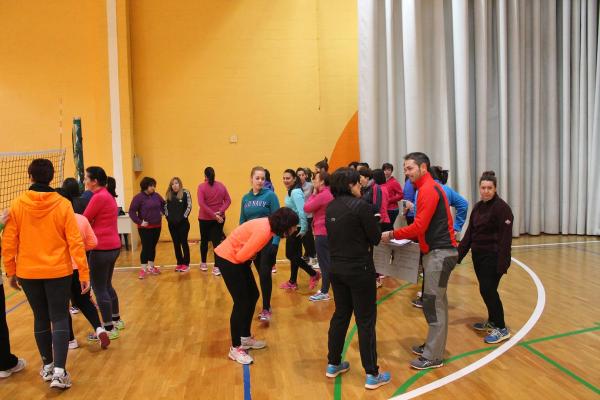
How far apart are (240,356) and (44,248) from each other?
6.13ft

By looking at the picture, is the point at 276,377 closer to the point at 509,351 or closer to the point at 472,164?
the point at 509,351

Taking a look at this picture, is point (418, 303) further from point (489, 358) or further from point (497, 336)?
point (489, 358)

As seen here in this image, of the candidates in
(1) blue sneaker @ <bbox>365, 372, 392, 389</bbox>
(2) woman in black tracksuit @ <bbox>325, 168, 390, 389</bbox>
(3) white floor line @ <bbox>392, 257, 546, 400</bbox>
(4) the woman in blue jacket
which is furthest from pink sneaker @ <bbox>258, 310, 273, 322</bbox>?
(3) white floor line @ <bbox>392, 257, 546, 400</bbox>

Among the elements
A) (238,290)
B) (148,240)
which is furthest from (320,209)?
(148,240)

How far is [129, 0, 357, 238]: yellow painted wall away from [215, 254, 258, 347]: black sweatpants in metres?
7.40

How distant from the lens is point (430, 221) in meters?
4.16

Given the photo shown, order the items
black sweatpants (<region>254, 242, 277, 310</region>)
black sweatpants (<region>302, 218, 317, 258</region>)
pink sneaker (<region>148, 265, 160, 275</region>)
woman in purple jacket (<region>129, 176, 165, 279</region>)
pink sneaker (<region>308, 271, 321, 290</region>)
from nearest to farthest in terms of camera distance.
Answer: black sweatpants (<region>254, 242, 277, 310</region>) → pink sneaker (<region>308, 271, 321, 290</region>) → woman in purple jacket (<region>129, 176, 165, 279</region>) → black sweatpants (<region>302, 218, 317, 258</region>) → pink sneaker (<region>148, 265, 160, 275</region>)

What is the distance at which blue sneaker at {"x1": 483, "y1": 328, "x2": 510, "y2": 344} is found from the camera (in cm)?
481

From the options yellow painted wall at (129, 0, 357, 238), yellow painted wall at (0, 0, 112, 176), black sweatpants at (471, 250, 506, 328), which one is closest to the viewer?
black sweatpants at (471, 250, 506, 328)

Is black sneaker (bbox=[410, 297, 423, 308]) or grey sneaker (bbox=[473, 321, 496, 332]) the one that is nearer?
grey sneaker (bbox=[473, 321, 496, 332])

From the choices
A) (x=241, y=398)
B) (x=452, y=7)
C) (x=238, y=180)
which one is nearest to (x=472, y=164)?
(x=452, y=7)

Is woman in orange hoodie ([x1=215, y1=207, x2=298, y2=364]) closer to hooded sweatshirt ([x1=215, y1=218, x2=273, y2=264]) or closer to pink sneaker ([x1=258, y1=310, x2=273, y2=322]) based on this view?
hooded sweatshirt ([x1=215, y1=218, x2=273, y2=264])

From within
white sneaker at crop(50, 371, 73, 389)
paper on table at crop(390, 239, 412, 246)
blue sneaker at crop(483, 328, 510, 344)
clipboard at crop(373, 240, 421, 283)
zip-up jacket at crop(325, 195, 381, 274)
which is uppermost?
zip-up jacket at crop(325, 195, 381, 274)

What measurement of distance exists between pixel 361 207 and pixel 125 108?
8692 mm
